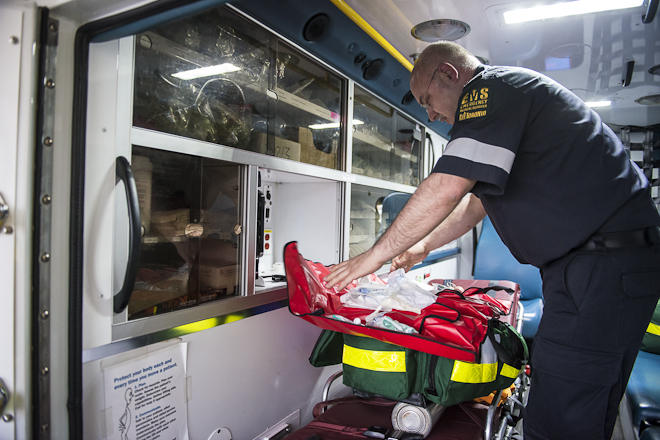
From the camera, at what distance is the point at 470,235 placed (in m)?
5.28

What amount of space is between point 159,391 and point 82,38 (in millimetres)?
1192

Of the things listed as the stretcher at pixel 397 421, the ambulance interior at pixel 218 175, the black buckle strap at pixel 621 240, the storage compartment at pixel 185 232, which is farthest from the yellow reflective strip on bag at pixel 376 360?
the black buckle strap at pixel 621 240

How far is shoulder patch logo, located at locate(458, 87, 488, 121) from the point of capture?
53.7 inches

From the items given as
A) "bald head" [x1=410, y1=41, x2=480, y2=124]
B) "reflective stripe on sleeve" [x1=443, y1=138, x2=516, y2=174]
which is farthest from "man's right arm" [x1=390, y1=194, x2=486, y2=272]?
"reflective stripe on sleeve" [x1=443, y1=138, x2=516, y2=174]

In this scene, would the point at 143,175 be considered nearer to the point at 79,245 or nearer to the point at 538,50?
the point at 79,245

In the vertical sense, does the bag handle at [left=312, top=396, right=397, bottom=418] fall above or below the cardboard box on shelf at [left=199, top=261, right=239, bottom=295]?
below

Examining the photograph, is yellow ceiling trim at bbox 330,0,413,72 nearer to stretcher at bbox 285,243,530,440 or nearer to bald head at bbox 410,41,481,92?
bald head at bbox 410,41,481,92

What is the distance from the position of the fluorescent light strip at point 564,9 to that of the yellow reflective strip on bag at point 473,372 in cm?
186

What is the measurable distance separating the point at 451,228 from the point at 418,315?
64 centimetres

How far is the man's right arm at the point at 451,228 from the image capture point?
6.89 ft

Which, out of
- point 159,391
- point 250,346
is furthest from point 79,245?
point 250,346

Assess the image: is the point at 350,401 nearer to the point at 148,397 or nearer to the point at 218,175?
the point at 148,397

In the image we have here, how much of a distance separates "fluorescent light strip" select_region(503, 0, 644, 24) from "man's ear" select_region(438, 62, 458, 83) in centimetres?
88

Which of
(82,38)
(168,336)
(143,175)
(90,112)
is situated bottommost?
(168,336)
